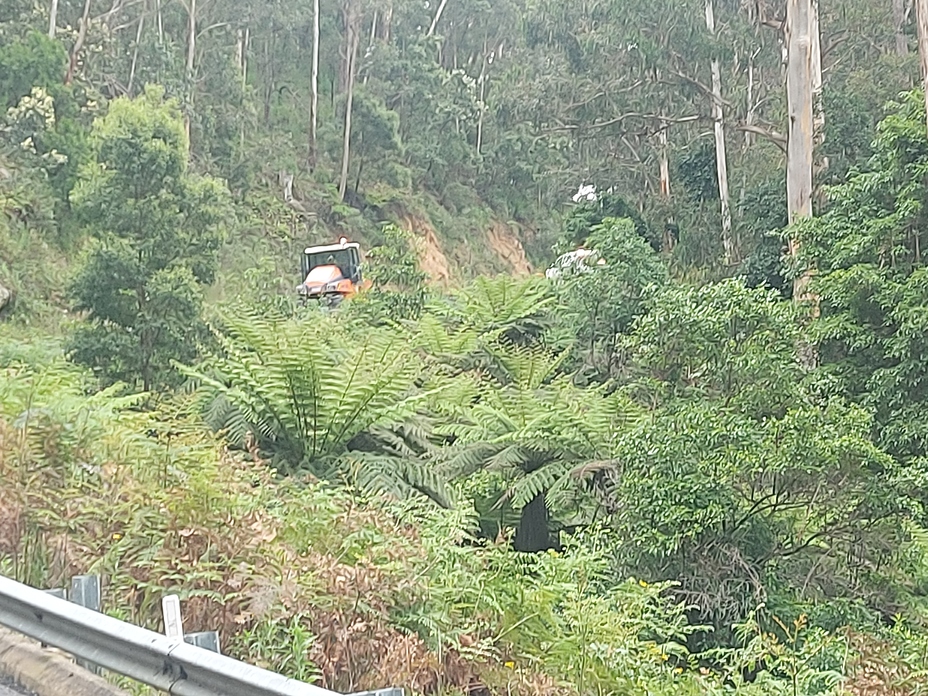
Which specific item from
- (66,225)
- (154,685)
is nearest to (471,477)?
(154,685)

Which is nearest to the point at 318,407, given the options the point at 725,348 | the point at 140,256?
the point at 725,348

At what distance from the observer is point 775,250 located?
20.5m

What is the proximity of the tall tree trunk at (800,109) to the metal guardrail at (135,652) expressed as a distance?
15.8 m

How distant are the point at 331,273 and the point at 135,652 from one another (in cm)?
2540

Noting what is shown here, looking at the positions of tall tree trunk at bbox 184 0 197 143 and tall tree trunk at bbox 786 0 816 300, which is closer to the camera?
tall tree trunk at bbox 786 0 816 300

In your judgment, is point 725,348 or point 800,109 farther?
point 800,109

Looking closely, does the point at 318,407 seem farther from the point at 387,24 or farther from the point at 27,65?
the point at 387,24

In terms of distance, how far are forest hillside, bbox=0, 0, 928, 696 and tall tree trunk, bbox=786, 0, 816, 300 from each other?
5 cm

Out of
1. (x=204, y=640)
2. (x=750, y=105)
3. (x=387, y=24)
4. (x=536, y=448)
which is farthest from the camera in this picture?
(x=387, y=24)

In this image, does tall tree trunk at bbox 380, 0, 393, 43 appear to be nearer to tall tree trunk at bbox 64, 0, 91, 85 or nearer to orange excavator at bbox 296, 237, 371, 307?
tall tree trunk at bbox 64, 0, 91, 85

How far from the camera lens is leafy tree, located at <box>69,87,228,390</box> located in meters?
12.3

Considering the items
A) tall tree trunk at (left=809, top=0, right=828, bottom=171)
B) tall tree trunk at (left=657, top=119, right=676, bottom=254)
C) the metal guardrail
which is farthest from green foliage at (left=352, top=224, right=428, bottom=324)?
the metal guardrail

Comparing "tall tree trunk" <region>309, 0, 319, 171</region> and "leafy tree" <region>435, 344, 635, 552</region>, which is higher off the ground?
"tall tree trunk" <region>309, 0, 319, 171</region>

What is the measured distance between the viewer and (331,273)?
28.7m
